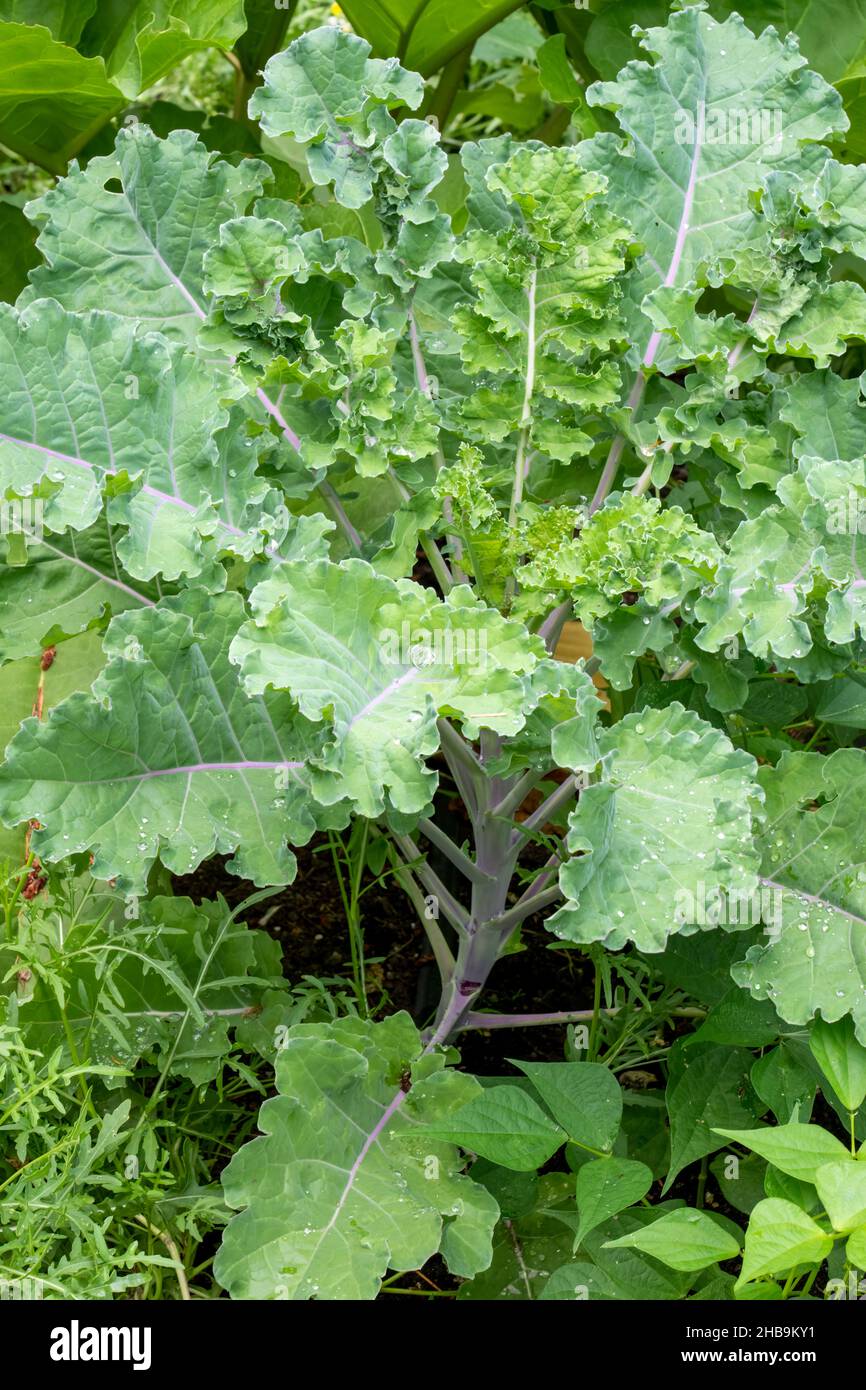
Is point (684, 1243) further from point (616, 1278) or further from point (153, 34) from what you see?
point (153, 34)

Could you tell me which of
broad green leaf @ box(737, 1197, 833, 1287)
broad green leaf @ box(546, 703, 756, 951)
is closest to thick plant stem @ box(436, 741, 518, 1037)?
broad green leaf @ box(546, 703, 756, 951)

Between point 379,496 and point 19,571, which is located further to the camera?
point 379,496

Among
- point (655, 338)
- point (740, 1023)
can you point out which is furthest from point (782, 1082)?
point (655, 338)

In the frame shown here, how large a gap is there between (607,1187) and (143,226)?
1.03 meters

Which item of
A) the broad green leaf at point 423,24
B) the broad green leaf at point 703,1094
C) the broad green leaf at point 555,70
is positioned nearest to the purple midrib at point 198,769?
the broad green leaf at point 703,1094

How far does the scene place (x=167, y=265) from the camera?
143 centimetres

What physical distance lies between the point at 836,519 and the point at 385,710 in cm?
46

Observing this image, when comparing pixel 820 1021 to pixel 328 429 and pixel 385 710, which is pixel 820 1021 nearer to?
pixel 385 710

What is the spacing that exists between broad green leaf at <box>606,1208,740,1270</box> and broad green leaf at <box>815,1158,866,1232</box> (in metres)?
0.10

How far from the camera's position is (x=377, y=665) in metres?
1.12

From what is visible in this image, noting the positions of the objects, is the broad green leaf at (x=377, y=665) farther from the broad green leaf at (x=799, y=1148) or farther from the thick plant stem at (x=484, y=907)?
the broad green leaf at (x=799, y=1148)

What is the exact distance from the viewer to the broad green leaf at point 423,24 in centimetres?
182

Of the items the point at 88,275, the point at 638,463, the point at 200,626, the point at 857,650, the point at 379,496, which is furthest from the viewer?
the point at 379,496
